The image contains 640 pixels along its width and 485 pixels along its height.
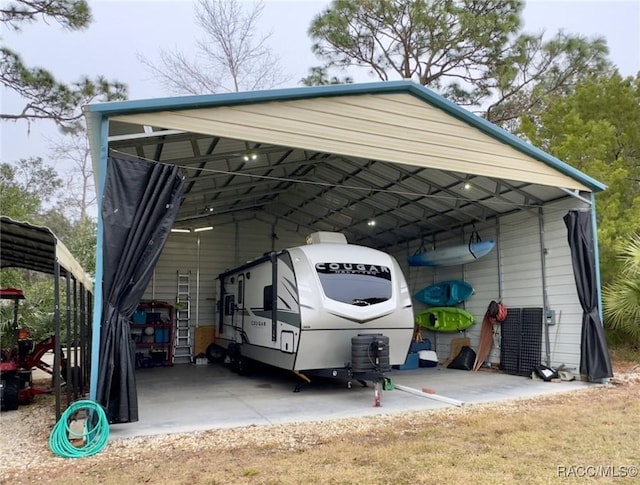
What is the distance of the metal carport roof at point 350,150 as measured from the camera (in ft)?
21.8

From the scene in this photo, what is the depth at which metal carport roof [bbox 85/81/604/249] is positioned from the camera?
6.65m

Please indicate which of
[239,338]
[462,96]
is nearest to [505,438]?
[239,338]

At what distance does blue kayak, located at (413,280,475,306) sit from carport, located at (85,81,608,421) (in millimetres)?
254

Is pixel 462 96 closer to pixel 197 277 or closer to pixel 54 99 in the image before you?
pixel 197 277

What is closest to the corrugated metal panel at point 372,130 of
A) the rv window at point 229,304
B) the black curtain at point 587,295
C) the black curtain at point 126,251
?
the black curtain at point 126,251

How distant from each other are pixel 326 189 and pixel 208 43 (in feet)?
44.8

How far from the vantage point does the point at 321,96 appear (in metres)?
7.25

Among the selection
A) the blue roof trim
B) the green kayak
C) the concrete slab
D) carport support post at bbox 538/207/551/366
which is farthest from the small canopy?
carport support post at bbox 538/207/551/366

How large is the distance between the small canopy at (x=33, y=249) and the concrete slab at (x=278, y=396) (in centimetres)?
209

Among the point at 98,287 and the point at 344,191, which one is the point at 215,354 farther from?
the point at 98,287

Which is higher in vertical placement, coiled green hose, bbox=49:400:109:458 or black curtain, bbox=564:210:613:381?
black curtain, bbox=564:210:613:381

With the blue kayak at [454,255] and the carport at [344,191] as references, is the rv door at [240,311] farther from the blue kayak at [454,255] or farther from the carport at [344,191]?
the blue kayak at [454,255]

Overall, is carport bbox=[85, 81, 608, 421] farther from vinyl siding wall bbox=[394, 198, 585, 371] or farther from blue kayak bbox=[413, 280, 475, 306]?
blue kayak bbox=[413, 280, 475, 306]

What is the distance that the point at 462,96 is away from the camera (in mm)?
17641
